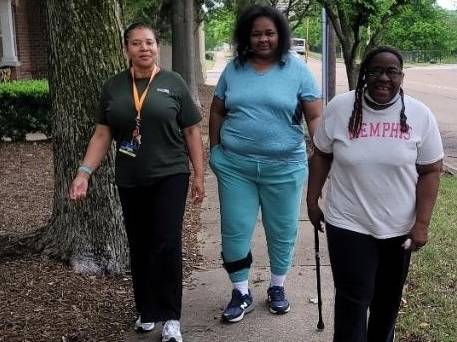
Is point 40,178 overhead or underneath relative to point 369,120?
underneath

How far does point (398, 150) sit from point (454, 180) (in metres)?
6.27

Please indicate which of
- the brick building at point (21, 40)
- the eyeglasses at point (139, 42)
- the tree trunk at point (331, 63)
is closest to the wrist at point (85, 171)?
the eyeglasses at point (139, 42)

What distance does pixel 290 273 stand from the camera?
195 inches

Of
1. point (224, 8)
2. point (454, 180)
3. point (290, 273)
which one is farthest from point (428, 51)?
point (290, 273)

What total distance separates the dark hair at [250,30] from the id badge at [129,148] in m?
0.82

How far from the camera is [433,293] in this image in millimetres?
4496

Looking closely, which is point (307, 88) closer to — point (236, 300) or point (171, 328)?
point (236, 300)

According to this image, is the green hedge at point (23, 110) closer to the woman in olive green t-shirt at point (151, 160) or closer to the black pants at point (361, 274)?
the woman in olive green t-shirt at point (151, 160)

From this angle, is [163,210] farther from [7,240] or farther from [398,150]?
[7,240]

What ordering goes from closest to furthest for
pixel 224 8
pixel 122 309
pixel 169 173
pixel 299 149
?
pixel 169 173, pixel 299 149, pixel 122 309, pixel 224 8

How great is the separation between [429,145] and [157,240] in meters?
1.56

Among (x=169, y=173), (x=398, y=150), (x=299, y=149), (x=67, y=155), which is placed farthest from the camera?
(x=67, y=155)

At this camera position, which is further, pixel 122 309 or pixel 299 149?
pixel 122 309

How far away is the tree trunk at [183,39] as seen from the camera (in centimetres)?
1475
